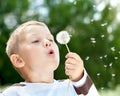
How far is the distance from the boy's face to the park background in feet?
12.7

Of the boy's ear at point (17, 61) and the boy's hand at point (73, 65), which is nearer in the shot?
the boy's hand at point (73, 65)

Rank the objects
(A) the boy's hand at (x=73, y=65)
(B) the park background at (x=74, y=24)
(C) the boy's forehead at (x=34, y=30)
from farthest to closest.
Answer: (B) the park background at (x=74, y=24) → (C) the boy's forehead at (x=34, y=30) → (A) the boy's hand at (x=73, y=65)

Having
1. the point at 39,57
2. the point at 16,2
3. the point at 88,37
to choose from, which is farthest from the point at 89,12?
the point at 39,57

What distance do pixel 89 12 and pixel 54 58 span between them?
17.2ft

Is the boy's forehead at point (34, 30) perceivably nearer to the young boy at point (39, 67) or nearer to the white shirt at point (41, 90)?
the young boy at point (39, 67)

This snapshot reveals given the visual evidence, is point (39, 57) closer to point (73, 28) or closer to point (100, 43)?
point (100, 43)

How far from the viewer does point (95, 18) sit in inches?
243

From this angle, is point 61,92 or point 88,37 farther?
point 88,37

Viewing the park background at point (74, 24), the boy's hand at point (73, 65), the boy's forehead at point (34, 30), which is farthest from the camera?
the park background at point (74, 24)

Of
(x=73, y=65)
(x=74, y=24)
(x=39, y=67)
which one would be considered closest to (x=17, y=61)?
(x=39, y=67)

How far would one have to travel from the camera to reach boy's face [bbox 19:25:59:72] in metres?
1.49

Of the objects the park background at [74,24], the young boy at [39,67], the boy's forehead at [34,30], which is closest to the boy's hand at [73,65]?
the young boy at [39,67]

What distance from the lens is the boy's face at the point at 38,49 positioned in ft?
4.88

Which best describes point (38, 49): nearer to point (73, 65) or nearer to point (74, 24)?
point (73, 65)
